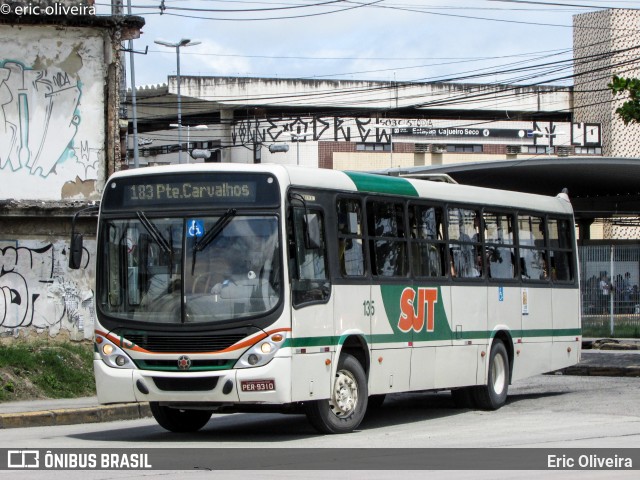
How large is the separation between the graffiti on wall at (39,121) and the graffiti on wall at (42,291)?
145 centimetres

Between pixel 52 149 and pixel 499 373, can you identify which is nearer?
pixel 499 373

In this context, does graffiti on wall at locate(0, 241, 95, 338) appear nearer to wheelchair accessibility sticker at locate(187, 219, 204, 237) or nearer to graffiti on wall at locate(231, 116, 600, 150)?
wheelchair accessibility sticker at locate(187, 219, 204, 237)

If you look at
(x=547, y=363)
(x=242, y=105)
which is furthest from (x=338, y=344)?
(x=242, y=105)

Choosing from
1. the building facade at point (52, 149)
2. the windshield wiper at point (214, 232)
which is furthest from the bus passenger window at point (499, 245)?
the building facade at point (52, 149)

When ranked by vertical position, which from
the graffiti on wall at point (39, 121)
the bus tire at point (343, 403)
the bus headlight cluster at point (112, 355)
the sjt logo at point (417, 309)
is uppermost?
the graffiti on wall at point (39, 121)

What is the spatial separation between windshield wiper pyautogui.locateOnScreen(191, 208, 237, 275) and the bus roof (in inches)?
20.4

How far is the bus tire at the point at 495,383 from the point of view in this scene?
16969mm

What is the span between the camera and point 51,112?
20156mm

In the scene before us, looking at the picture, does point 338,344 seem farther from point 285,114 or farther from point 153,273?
point 285,114

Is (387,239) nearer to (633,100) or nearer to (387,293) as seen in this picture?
(387,293)

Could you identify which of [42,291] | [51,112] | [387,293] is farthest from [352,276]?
[51,112]

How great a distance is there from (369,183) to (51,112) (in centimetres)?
759

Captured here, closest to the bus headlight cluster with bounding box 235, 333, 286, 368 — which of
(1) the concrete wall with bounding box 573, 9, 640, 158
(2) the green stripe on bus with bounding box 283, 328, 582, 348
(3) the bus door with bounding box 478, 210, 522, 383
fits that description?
(2) the green stripe on bus with bounding box 283, 328, 582, 348

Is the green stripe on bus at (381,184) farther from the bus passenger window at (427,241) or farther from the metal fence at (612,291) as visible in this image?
the metal fence at (612,291)
